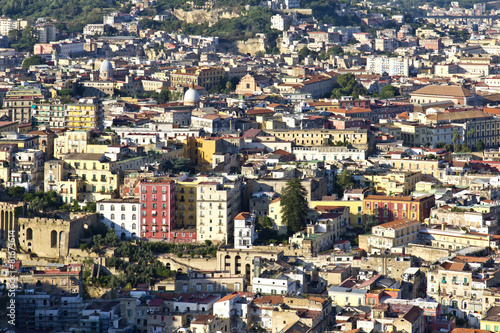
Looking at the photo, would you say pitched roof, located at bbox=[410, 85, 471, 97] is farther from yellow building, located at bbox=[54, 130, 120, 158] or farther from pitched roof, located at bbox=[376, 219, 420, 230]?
pitched roof, located at bbox=[376, 219, 420, 230]

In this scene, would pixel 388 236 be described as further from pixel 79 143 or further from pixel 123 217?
pixel 79 143

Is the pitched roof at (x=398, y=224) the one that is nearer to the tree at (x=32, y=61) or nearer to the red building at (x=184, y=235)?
the red building at (x=184, y=235)

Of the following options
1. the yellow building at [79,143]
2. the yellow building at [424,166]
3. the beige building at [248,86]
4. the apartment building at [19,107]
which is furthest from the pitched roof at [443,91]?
the yellow building at [79,143]

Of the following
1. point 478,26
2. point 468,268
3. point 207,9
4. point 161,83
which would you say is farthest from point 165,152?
point 478,26

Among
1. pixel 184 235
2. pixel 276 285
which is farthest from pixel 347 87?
pixel 276 285

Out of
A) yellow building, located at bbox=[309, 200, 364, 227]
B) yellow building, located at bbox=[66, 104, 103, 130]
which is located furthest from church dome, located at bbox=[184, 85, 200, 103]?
yellow building, located at bbox=[309, 200, 364, 227]
